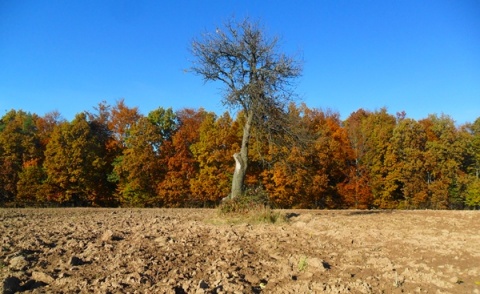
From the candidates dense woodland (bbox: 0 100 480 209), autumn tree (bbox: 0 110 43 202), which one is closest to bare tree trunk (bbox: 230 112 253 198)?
dense woodland (bbox: 0 100 480 209)

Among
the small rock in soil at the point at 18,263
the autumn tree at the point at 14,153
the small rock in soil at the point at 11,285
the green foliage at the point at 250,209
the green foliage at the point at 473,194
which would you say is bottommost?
the small rock in soil at the point at 11,285

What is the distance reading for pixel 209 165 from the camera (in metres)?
34.2

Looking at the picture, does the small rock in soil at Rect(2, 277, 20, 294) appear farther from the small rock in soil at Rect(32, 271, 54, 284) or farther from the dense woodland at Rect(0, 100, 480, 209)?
the dense woodland at Rect(0, 100, 480, 209)

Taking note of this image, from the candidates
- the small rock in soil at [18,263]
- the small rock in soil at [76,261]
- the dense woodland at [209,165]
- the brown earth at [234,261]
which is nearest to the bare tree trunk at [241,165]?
the brown earth at [234,261]

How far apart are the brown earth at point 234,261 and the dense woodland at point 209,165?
22.2 m

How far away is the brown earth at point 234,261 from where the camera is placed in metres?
4.95

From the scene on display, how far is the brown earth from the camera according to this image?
195 inches

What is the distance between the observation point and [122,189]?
34.3 meters

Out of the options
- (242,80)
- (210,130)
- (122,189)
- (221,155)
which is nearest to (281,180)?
(221,155)

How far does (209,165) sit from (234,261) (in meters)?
28.1

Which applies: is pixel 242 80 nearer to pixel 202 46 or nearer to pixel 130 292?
pixel 202 46

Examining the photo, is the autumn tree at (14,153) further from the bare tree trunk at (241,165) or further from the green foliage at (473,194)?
the green foliage at (473,194)

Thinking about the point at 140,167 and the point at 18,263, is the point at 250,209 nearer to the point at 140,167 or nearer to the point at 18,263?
the point at 18,263

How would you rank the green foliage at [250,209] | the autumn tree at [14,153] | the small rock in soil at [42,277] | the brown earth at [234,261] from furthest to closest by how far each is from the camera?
the autumn tree at [14,153], the green foliage at [250,209], the small rock in soil at [42,277], the brown earth at [234,261]
